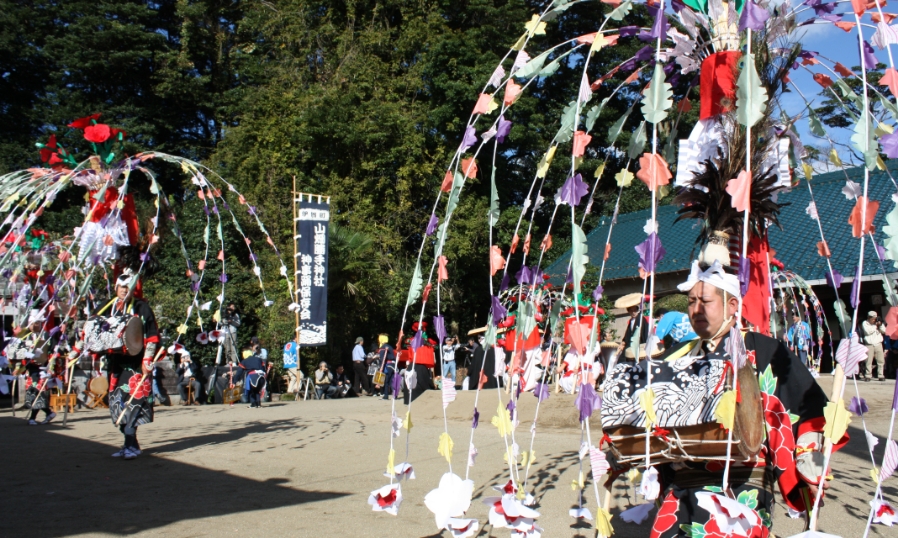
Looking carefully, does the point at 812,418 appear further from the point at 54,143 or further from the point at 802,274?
the point at 802,274

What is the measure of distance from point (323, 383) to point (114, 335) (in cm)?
1226

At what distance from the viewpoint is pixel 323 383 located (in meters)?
18.8

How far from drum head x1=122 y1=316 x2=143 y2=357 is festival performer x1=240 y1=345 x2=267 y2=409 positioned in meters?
7.52

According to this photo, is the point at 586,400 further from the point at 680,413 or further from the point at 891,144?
the point at 891,144

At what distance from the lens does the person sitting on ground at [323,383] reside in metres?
18.7

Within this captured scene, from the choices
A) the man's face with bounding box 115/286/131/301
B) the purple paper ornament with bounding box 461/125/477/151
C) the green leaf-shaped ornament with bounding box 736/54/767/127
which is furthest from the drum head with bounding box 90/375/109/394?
Result: the green leaf-shaped ornament with bounding box 736/54/767/127

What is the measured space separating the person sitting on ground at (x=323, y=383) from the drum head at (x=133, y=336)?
39.3 feet

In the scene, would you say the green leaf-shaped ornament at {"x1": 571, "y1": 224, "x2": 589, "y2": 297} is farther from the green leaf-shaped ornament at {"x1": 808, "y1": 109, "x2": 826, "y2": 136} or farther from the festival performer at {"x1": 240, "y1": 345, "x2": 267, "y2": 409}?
Answer: the festival performer at {"x1": 240, "y1": 345, "x2": 267, "y2": 409}

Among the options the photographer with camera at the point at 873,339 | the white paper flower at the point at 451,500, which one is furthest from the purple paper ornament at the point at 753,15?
the photographer with camera at the point at 873,339

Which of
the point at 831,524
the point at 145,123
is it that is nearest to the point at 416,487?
the point at 831,524

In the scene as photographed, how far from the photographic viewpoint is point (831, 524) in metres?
4.59

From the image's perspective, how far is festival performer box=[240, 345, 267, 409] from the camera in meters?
14.6

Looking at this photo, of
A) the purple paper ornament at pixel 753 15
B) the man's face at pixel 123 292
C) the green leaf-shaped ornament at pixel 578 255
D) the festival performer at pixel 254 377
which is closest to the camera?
the purple paper ornament at pixel 753 15

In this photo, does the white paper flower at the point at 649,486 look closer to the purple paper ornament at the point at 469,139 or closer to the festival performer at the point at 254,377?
the purple paper ornament at the point at 469,139
